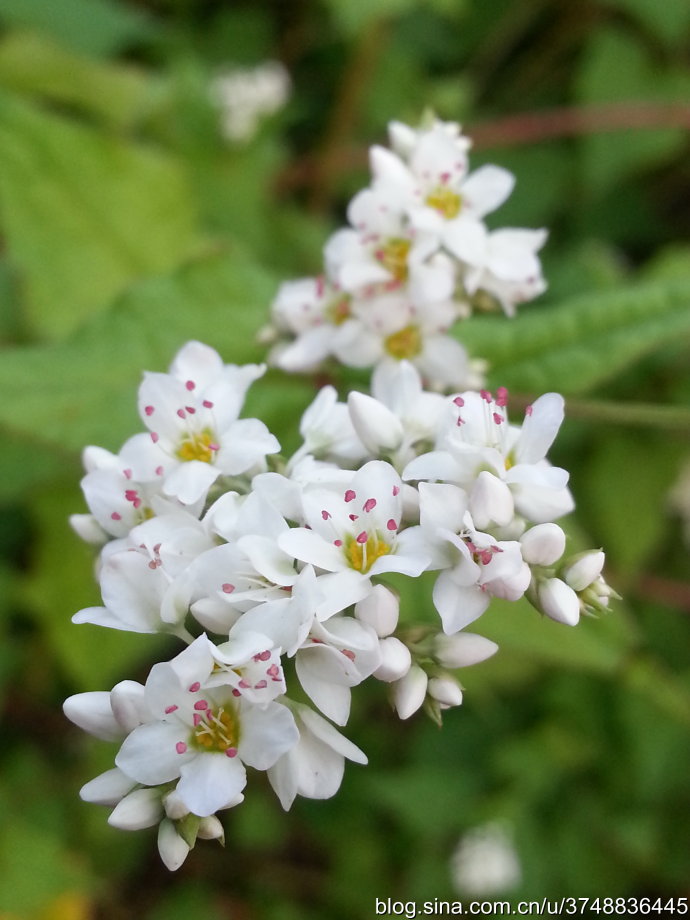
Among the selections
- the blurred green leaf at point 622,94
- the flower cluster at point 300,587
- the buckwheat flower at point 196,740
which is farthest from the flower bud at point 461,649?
the blurred green leaf at point 622,94

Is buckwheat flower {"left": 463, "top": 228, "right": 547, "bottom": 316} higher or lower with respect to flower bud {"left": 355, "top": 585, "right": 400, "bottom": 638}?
higher

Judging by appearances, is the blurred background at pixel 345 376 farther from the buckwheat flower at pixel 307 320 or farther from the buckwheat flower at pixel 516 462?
the buckwheat flower at pixel 516 462

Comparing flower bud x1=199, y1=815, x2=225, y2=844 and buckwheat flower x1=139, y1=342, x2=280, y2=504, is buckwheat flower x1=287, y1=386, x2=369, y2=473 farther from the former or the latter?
flower bud x1=199, y1=815, x2=225, y2=844

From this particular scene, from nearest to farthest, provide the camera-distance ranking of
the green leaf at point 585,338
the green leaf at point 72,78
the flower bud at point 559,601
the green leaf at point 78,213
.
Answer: the flower bud at point 559,601 < the green leaf at point 585,338 < the green leaf at point 78,213 < the green leaf at point 72,78

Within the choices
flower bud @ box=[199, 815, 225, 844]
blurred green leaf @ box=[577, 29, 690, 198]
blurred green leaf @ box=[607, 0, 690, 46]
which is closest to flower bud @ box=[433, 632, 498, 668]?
flower bud @ box=[199, 815, 225, 844]

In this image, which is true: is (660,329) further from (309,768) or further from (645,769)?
(645,769)

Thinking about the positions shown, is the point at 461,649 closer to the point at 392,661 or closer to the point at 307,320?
the point at 392,661

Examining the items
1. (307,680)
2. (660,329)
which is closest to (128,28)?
(660,329)
